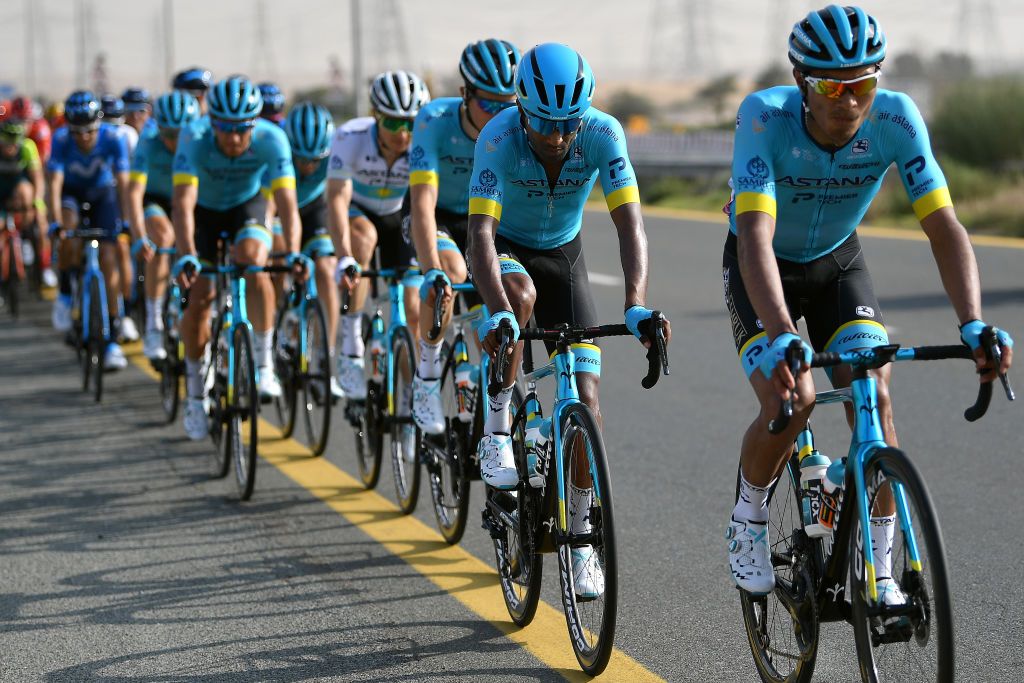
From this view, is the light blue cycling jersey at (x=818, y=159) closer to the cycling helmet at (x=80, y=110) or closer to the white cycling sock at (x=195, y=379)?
the white cycling sock at (x=195, y=379)

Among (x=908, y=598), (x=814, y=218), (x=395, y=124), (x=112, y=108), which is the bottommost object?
(x=908, y=598)

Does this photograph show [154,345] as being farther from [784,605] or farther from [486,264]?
[784,605]

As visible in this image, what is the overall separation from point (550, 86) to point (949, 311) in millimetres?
8339

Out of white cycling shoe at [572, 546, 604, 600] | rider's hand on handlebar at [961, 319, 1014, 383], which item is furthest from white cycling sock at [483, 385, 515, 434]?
rider's hand on handlebar at [961, 319, 1014, 383]

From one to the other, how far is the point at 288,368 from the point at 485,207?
3809 mm

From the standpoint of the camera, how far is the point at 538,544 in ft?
16.1

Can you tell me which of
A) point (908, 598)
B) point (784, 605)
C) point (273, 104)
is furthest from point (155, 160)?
point (908, 598)

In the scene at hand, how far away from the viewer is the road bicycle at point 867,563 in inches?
137

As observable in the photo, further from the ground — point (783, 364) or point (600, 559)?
point (783, 364)

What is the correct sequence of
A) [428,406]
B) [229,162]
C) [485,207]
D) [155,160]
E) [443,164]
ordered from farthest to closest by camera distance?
[155,160], [229,162], [443,164], [428,406], [485,207]

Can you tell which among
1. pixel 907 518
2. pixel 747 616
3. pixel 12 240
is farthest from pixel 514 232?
pixel 12 240

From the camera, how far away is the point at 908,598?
3594 millimetres

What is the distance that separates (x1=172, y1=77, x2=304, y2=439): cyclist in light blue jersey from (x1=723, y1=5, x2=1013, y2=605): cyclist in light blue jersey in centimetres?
389

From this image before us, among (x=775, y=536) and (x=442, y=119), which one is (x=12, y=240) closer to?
(x=442, y=119)
